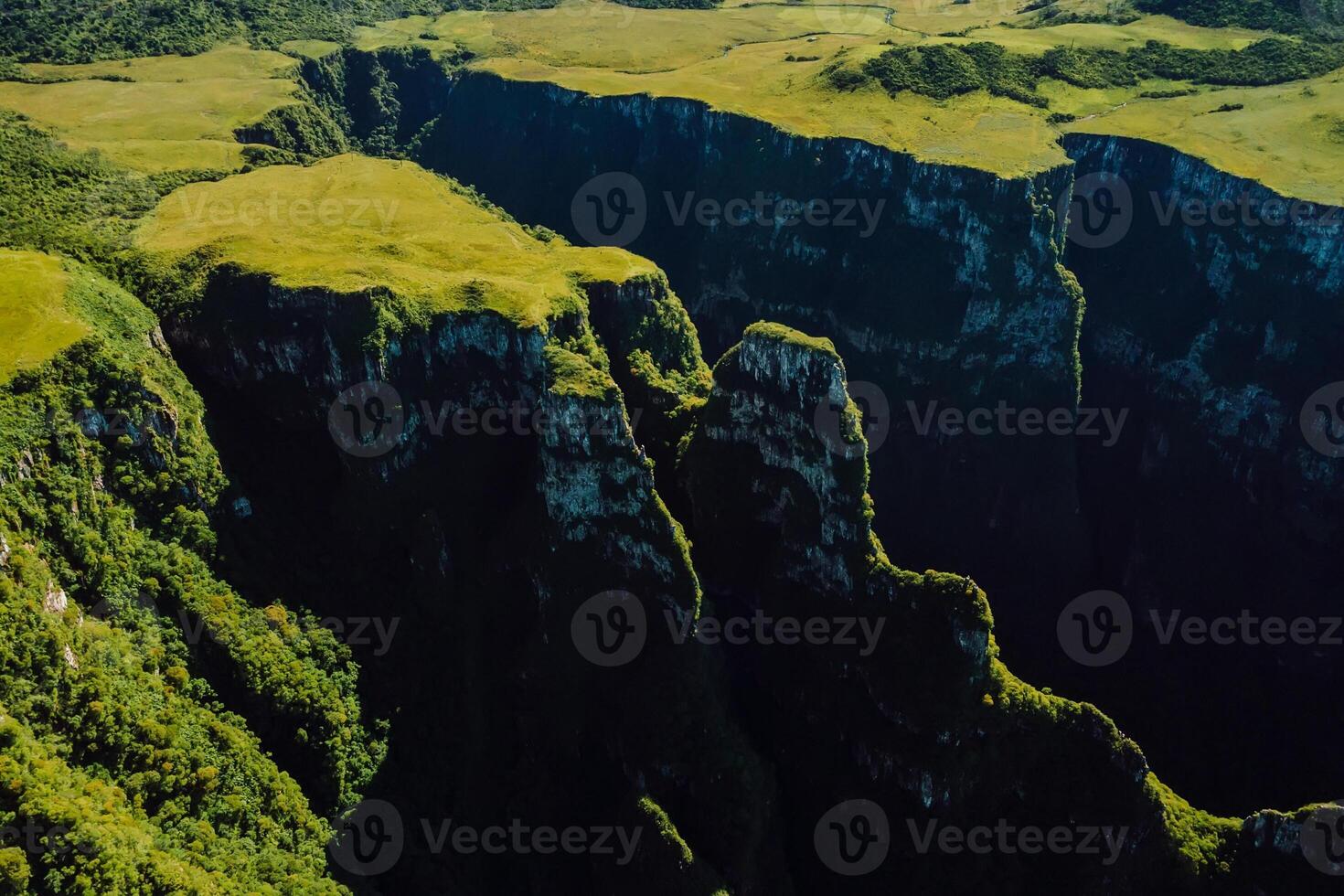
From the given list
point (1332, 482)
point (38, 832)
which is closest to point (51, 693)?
point (38, 832)

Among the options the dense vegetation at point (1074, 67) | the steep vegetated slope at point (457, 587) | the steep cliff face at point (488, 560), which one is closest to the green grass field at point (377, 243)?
the steep vegetated slope at point (457, 587)

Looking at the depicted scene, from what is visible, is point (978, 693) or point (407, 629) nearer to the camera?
point (978, 693)

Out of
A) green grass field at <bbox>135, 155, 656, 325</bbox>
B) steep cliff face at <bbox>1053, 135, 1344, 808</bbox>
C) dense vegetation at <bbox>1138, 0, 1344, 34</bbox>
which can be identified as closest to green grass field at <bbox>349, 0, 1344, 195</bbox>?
dense vegetation at <bbox>1138, 0, 1344, 34</bbox>

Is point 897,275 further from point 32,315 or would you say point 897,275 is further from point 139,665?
point 139,665

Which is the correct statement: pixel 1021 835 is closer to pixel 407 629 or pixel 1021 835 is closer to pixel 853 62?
pixel 407 629

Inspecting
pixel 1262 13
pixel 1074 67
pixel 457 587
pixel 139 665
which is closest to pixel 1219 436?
pixel 1074 67

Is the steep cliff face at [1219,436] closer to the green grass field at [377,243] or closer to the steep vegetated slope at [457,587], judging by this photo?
the steep vegetated slope at [457,587]

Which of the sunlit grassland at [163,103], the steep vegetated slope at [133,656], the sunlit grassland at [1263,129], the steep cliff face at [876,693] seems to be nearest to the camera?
the steep vegetated slope at [133,656]
